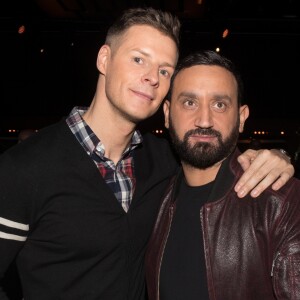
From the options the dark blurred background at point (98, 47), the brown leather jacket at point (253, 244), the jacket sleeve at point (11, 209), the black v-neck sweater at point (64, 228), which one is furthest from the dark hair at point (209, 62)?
the dark blurred background at point (98, 47)

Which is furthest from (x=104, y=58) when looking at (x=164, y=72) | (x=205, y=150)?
(x=205, y=150)

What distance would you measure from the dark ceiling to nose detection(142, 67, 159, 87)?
Answer: 399cm

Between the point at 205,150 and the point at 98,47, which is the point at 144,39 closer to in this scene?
the point at 205,150

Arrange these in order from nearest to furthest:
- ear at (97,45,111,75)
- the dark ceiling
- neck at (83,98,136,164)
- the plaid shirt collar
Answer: the plaid shirt collar → neck at (83,98,136,164) → ear at (97,45,111,75) → the dark ceiling

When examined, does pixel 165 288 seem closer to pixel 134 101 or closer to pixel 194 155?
pixel 194 155

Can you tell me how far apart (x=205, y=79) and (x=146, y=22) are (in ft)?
1.36

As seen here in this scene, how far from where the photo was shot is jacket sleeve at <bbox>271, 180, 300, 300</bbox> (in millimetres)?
1250

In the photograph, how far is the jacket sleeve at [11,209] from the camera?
1337mm

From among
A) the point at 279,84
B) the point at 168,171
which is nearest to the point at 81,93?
the point at 279,84

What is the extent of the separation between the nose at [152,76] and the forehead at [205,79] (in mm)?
201

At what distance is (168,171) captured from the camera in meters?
1.86

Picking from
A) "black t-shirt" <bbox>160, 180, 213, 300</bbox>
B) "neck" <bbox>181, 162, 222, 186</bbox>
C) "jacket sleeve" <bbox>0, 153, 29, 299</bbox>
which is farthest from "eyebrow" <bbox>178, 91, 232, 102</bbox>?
"jacket sleeve" <bbox>0, 153, 29, 299</bbox>

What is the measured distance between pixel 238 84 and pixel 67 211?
1132 millimetres

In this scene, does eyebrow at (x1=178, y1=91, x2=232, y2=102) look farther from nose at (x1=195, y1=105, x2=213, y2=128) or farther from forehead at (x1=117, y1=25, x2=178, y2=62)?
forehead at (x1=117, y1=25, x2=178, y2=62)
